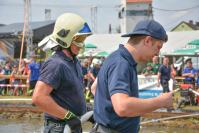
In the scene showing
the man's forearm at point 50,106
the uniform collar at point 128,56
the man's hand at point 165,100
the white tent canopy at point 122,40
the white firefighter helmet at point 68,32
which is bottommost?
the white tent canopy at point 122,40

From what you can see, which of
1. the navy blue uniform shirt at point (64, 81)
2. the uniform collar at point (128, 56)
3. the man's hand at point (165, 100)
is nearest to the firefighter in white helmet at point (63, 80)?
the navy blue uniform shirt at point (64, 81)

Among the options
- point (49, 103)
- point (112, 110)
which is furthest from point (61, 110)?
point (112, 110)

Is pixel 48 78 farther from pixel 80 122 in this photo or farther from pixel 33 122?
pixel 33 122

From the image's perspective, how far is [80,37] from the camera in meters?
4.44

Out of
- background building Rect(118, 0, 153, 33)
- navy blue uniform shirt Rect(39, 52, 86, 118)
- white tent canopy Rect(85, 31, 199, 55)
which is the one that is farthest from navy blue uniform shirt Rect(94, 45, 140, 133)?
background building Rect(118, 0, 153, 33)

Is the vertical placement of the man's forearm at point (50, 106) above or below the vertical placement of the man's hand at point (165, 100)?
below

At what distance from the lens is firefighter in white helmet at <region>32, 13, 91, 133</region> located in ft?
13.8

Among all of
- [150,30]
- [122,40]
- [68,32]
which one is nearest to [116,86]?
[150,30]

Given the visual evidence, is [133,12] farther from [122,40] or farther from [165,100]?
[165,100]

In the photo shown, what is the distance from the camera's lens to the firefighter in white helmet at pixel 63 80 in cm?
419

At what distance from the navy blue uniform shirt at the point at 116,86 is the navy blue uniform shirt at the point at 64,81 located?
0.50m

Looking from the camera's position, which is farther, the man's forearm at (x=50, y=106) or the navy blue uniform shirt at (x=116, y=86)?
the man's forearm at (x=50, y=106)

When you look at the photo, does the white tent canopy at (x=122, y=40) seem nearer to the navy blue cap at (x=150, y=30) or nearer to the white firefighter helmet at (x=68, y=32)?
the white firefighter helmet at (x=68, y=32)

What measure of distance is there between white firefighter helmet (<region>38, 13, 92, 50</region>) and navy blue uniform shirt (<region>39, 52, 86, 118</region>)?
109mm
